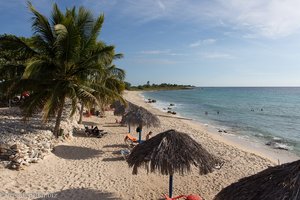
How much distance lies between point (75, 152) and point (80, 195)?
3758mm

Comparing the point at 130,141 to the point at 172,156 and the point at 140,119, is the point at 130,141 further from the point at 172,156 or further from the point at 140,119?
the point at 172,156

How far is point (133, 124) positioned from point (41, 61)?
4.93 metres

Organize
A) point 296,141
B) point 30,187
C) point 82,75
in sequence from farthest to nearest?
point 296,141
point 82,75
point 30,187

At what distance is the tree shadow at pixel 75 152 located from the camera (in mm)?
10234

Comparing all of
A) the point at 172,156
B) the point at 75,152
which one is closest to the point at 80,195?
the point at 172,156

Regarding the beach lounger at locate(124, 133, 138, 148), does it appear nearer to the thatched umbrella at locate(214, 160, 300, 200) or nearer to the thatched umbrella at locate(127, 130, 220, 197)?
the thatched umbrella at locate(127, 130, 220, 197)

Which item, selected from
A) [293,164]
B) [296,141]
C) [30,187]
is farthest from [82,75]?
[296,141]

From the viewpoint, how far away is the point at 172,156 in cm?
661

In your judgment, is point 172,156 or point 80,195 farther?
point 80,195

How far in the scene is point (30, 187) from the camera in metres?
7.34

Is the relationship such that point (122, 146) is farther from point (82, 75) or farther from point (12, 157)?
point (12, 157)

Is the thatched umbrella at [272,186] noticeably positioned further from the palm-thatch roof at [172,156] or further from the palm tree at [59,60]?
the palm tree at [59,60]

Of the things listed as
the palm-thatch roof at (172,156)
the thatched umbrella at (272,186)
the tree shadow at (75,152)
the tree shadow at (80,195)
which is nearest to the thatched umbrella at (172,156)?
the palm-thatch roof at (172,156)

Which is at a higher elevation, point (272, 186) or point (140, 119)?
point (140, 119)
